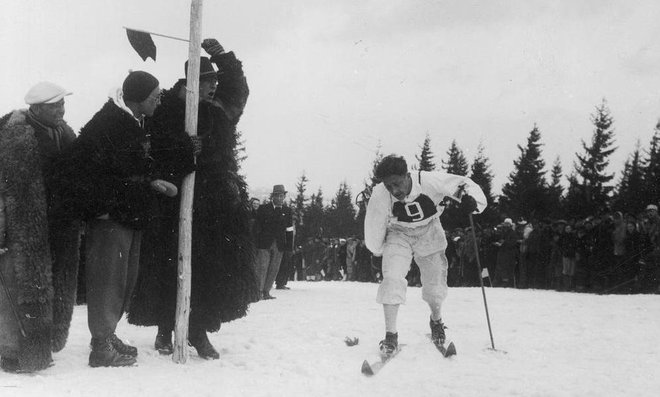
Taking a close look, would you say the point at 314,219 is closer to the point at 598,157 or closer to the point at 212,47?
the point at 598,157

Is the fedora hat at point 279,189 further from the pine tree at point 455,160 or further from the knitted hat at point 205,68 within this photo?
the pine tree at point 455,160

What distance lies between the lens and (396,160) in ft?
19.5

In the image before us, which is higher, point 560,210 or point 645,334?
point 560,210

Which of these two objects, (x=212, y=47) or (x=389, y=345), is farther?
(x=389, y=345)

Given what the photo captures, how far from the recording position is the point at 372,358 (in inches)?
213

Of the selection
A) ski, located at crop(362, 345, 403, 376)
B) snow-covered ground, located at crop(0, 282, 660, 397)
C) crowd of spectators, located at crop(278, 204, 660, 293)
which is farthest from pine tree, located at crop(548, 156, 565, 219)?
ski, located at crop(362, 345, 403, 376)

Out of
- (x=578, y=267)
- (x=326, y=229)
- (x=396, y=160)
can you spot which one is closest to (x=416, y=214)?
(x=396, y=160)

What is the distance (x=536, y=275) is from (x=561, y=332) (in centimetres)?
958

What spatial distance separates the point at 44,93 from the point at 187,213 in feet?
4.07

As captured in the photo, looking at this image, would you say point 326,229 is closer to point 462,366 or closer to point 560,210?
point 560,210

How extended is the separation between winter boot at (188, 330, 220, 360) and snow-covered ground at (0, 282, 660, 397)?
0.33ft

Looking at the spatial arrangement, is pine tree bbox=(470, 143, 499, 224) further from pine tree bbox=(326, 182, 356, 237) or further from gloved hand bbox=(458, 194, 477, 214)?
gloved hand bbox=(458, 194, 477, 214)

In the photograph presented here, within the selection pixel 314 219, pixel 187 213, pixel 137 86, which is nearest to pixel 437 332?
pixel 187 213

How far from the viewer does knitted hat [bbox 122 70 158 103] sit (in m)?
4.75
